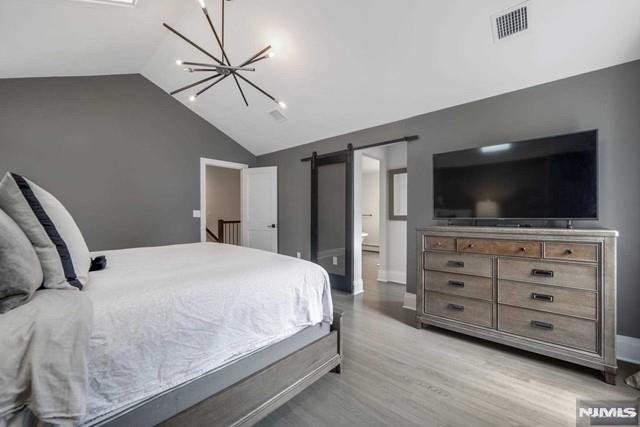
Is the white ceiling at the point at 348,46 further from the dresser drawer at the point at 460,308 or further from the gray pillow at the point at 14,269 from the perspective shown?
the gray pillow at the point at 14,269

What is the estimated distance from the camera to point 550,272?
6.83ft

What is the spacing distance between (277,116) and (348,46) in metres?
1.70

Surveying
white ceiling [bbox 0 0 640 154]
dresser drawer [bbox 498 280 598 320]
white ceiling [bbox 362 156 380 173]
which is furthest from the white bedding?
white ceiling [bbox 362 156 380 173]

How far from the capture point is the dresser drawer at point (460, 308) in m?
2.38

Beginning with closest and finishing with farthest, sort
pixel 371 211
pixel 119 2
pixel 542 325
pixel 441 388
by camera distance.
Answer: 1. pixel 441 388
2. pixel 542 325
3. pixel 119 2
4. pixel 371 211

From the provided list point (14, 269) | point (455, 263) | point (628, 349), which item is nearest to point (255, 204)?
point (455, 263)

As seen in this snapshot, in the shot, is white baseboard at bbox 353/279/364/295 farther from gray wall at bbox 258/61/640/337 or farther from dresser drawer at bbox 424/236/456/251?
dresser drawer at bbox 424/236/456/251

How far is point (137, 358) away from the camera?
108 centimetres

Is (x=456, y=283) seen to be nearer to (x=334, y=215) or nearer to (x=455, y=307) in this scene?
(x=455, y=307)

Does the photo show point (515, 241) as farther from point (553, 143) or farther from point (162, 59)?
point (162, 59)

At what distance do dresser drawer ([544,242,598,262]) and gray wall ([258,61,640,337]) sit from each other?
50cm

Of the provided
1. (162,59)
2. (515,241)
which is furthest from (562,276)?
(162,59)

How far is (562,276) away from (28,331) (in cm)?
301

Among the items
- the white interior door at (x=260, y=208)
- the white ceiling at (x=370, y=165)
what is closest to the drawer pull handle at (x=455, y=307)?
the white interior door at (x=260, y=208)
